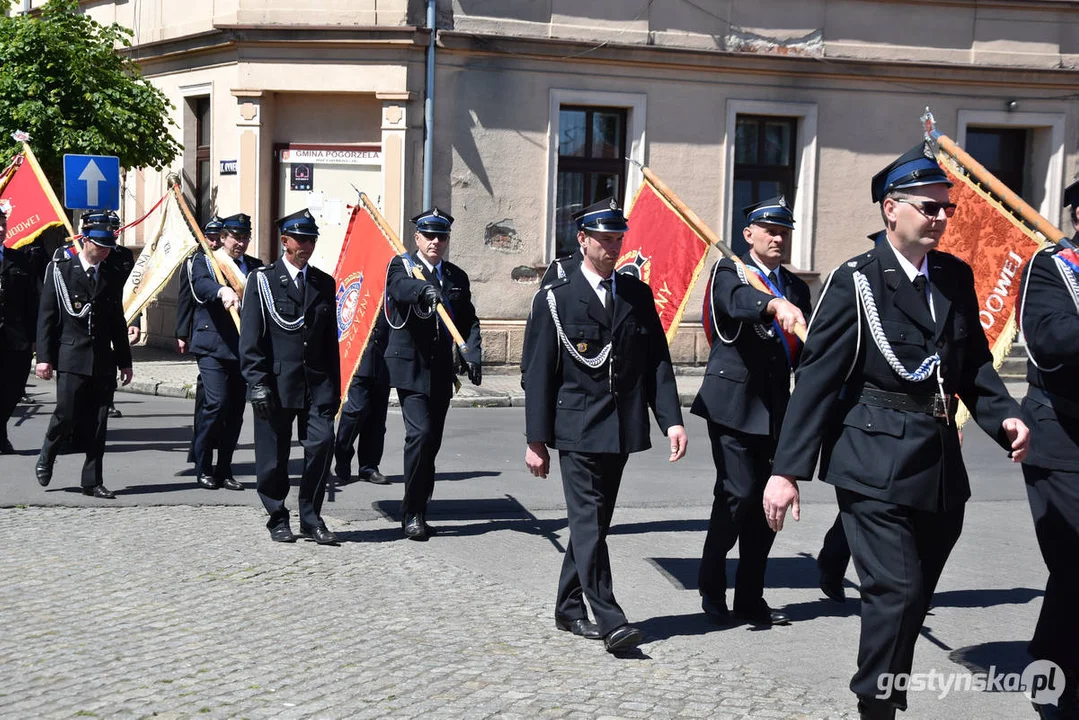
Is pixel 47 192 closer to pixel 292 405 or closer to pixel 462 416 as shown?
pixel 462 416

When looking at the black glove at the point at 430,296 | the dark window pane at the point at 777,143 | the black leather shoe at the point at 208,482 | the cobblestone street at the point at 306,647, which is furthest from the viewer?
the dark window pane at the point at 777,143

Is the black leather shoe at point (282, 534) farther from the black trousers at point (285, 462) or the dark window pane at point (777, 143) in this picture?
the dark window pane at point (777, 143)

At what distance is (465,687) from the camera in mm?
5266

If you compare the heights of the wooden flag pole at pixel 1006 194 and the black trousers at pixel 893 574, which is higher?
the wooden flag pole at pixel 1006 194

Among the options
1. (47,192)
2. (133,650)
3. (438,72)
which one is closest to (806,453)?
(133,650)

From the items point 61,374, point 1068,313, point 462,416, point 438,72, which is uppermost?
point 438,72

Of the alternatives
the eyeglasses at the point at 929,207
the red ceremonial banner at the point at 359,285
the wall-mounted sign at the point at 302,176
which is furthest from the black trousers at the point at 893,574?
the wall-mounted sign at the point at 302,176

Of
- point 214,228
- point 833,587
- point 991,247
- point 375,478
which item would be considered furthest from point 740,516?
point 214,228

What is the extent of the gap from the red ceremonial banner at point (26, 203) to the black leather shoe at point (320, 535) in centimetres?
601

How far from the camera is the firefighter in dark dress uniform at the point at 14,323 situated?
1120 cm

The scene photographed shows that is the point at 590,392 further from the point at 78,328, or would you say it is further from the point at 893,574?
the point at 78,328

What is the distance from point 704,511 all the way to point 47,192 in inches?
290

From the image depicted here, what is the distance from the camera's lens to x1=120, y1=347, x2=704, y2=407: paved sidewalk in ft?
52.3

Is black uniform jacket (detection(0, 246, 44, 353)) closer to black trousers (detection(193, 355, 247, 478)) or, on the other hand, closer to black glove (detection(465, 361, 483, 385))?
black trousers (detection(193, 355, 247, 478))
